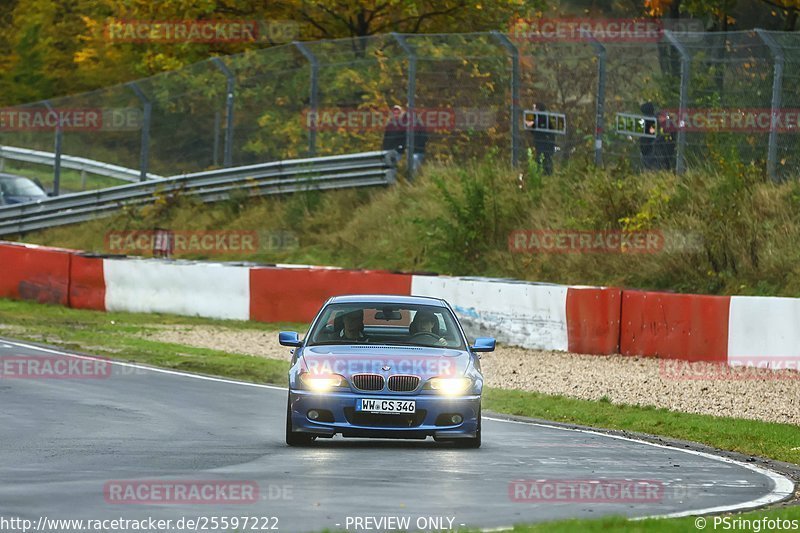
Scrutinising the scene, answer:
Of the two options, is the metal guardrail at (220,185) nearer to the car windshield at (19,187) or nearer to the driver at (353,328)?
the car windshield at (19,187)

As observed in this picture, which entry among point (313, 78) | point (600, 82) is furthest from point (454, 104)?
point (600, 82)

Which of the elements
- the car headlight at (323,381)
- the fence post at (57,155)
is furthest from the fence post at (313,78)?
the car headlight at (323,381)

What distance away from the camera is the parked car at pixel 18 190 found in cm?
4084

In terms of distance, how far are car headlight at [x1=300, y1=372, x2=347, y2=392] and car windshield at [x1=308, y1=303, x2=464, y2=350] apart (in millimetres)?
739

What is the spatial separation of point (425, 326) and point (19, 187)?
2906cm

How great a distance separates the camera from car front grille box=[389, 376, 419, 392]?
13.1m

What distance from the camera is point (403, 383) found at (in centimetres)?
1311

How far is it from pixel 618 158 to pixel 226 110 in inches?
415

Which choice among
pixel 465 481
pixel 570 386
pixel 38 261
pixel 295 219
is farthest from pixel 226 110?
pixel 465 481

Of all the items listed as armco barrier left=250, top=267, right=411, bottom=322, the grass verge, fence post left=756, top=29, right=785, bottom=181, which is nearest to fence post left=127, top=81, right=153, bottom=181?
the grass verge

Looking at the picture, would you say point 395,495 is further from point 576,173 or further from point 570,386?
point 576,173

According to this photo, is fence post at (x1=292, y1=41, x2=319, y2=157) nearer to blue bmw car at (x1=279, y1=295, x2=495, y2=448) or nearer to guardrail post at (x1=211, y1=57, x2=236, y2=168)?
guardrail post at (x1=211, y1=57, x2=236, y2=168)

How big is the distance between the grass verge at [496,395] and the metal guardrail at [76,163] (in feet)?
29.1

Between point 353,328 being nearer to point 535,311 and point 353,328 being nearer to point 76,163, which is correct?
point 535,311
